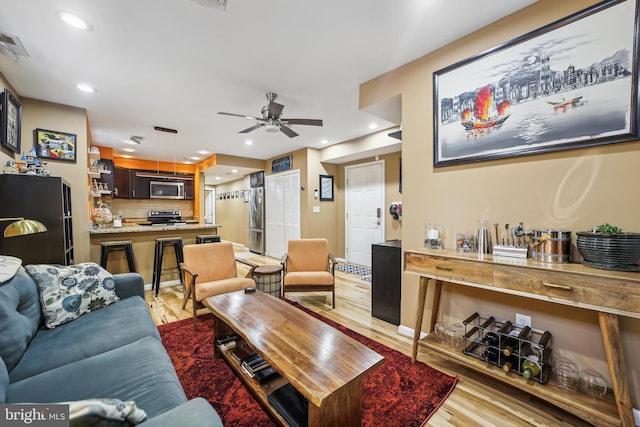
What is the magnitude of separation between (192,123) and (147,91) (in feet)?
3.55

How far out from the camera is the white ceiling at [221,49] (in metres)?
1.82

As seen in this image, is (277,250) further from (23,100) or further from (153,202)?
(23,100)

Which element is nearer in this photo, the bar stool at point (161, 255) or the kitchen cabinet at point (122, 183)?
the bar stool at point (161, 255)

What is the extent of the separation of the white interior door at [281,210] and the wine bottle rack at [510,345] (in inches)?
170

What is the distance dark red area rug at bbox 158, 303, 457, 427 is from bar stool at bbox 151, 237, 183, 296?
6.09ft

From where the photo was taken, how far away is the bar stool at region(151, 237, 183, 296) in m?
3.90

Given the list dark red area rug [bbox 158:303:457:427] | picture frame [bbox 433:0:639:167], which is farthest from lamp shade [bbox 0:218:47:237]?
picture frame [bbox 433:0:639:167]

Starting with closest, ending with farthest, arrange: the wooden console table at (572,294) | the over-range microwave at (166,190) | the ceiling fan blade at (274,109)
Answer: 1. the wooden console table at (572,294)
2. the ceiling fan blade at (274,109)
3. the over-range microwave at (166,190)

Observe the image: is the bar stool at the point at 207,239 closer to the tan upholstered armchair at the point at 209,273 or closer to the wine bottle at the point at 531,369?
the tan upholstered armchair at the point at 209,273

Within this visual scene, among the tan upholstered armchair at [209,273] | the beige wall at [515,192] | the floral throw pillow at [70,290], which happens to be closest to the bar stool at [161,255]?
the tan upholstered armchair at [209,273]

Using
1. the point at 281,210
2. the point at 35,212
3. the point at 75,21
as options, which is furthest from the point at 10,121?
the point at 281,210

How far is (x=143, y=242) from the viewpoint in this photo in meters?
4.04

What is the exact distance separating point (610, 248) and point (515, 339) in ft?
2.61

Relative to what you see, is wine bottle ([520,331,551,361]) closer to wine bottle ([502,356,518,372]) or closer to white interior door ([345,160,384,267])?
wine bottle ([502,356,518,372])
